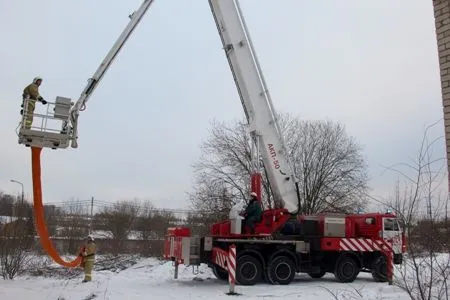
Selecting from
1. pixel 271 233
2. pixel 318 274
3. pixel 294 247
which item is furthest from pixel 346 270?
pixel 271 233

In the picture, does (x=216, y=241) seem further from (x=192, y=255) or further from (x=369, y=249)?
(x=369, y=249)

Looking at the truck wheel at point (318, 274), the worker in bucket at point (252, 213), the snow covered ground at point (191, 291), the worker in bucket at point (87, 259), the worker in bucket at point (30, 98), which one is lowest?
the snow covered ground at point (191, 291)

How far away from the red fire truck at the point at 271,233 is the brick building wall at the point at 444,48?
872 cm

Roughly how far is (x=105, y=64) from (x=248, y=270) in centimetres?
712

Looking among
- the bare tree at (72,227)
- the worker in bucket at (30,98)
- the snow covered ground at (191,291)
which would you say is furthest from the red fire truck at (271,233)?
the bare tree at (72,227)

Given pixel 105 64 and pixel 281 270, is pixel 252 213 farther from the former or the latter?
pixel 105 64

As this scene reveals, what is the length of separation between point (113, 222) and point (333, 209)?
765 inches

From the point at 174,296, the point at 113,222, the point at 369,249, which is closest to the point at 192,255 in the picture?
the point at 174,296

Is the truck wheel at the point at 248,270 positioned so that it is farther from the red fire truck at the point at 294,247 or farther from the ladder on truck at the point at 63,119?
the ladder on truck at the point at 63,119

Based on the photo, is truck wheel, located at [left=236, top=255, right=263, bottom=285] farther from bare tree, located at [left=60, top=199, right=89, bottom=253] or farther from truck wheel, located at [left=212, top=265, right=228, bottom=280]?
bare tree, located at [left=60, top=199, right=89, bottom=253]

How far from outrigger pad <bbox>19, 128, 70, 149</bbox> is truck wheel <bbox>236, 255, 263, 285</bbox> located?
6.38m

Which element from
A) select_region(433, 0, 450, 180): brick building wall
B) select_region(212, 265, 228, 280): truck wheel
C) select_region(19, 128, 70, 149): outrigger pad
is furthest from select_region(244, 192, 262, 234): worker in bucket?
select_region(433, 0, 450, 180): brick building wall

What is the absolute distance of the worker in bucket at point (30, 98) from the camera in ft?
37.5

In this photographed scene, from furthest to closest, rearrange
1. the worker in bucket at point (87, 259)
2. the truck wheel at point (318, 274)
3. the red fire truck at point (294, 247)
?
the truck wheel at point (318, 274) < the worker in bucket at point (87, 259) < the red fire truck at point (294, 247)
